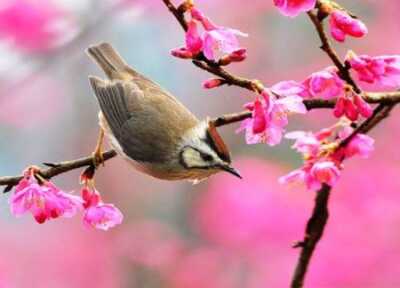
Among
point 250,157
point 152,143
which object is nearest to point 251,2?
point 250,157

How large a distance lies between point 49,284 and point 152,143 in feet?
5.14

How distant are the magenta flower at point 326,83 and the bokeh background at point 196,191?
1.39 meters

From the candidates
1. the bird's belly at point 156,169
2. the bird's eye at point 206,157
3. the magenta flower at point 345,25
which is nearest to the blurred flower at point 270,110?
the magenta flower at point 345,25

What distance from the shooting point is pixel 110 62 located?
164 cm

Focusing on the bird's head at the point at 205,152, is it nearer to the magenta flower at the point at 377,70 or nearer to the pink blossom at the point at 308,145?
the pink blossom at the point at 308,145

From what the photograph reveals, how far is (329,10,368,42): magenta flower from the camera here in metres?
1.08

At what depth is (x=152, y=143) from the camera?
1.62m

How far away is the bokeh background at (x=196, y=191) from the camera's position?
9.09 feet

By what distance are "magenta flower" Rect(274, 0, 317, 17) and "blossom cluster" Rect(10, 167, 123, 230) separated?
1.29ft

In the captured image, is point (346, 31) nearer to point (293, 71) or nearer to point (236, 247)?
point (236, 247)

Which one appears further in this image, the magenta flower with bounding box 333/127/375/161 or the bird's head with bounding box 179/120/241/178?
the bird's head with bounding box 179/120/241/178

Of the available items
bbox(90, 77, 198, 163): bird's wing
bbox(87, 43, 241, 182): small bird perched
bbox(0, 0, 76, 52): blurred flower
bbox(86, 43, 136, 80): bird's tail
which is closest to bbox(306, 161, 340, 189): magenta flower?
bbox(87, 43, 241, 182): small bird perched

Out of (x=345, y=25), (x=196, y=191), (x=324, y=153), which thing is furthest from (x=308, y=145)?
(x=196, y=191)

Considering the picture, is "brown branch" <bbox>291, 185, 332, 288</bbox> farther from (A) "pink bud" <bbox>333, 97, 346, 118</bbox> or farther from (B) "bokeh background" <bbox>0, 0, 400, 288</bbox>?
(B) "bokeh background" <bbox>0, 0, 400, 288</bbox>
